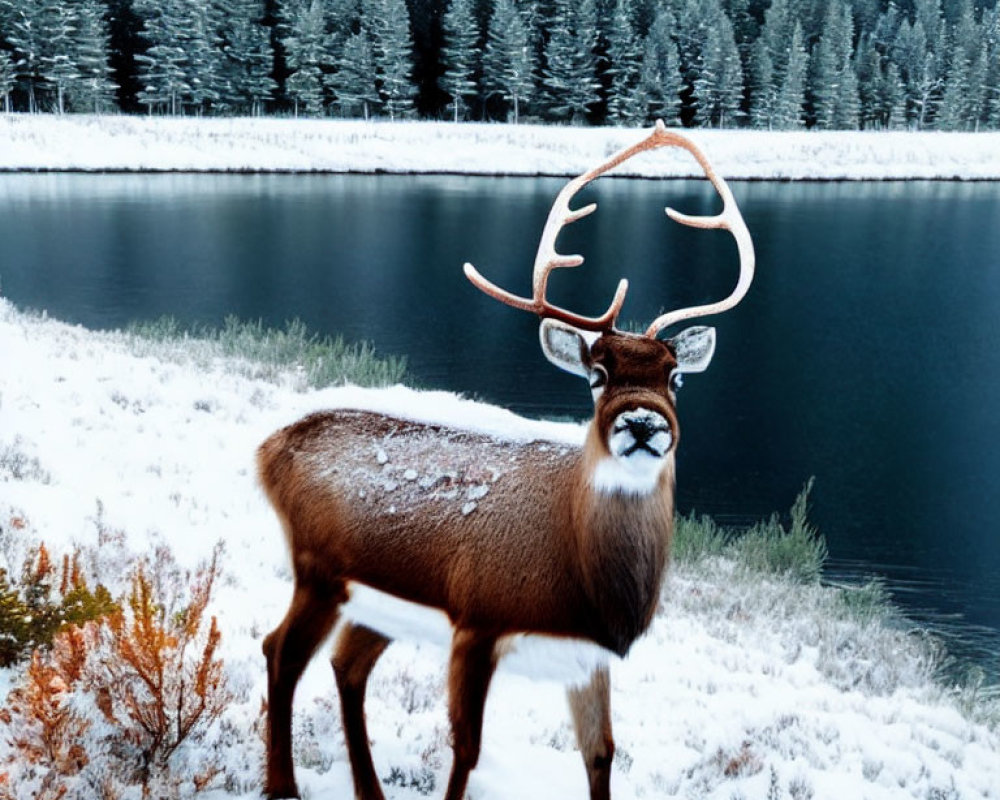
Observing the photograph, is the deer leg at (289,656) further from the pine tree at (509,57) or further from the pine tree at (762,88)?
the pine tree at (762,88)

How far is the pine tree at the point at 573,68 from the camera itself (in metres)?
61.2

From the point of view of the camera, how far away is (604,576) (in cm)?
310

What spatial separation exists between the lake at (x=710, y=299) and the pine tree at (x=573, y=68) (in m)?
23.1

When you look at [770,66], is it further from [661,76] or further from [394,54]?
[394,54]

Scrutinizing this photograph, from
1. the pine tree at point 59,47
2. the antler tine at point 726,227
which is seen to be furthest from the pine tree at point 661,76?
the antler tine at point 726,227

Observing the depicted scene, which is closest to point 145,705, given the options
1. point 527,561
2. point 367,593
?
point 367,593

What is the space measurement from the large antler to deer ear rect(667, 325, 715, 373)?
95 millimetres

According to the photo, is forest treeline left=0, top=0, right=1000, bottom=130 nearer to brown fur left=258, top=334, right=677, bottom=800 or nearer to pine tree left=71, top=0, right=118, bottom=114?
pine tree left=71, top=0, right=118, bottom=114

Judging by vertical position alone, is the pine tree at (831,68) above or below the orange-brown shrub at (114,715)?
above

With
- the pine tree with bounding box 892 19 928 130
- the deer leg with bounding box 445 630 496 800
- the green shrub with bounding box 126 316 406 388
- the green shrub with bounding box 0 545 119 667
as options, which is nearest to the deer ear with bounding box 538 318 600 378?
the deer leg with bounding box 445 630 496 800

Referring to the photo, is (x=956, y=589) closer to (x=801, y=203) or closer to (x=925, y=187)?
(x=801, y=203)

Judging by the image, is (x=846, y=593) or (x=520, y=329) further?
(x=520, y=329)

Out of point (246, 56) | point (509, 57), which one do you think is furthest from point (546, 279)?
point (246, 56)

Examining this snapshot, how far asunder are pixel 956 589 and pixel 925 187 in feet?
143
